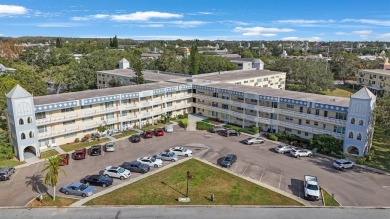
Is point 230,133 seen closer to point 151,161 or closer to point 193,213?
point 151,161

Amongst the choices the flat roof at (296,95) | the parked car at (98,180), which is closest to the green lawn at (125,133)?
the parked car at (98,180)

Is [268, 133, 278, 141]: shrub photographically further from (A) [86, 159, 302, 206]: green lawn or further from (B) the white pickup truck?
(B) the white pickup truck

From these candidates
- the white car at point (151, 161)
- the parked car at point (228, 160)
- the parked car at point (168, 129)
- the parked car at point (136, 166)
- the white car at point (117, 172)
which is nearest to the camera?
the white car at point (117, 172)

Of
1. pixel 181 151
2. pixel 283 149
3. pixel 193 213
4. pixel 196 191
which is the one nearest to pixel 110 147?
pixel 181 151

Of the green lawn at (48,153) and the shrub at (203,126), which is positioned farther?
the shrub at (203,126)

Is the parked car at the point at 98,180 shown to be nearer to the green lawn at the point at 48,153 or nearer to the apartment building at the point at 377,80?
the green lawn at the point at 48,153
